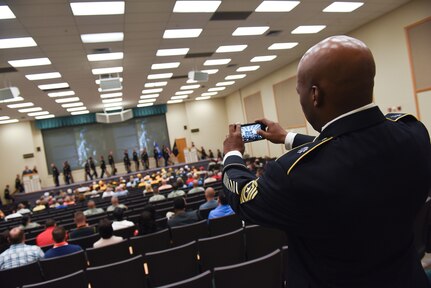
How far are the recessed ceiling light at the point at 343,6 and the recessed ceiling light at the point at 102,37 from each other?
497 centimetres

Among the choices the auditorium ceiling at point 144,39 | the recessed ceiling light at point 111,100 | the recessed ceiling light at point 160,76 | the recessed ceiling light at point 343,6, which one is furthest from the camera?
the recessed ceiling light at point 111,100

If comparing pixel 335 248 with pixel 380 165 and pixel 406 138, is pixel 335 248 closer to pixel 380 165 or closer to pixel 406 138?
pixel 380 165

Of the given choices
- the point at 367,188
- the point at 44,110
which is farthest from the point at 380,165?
the point at 44,110

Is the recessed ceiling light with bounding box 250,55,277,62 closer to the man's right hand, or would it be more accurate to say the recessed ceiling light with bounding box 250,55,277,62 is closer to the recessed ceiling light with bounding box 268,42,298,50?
the recessed ceiling light with bounding box 268,42,298,50

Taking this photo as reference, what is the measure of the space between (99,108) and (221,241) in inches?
628

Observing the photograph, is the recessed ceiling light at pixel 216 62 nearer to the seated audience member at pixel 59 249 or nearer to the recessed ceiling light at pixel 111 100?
the recessed ceiling light at pixel 111 100

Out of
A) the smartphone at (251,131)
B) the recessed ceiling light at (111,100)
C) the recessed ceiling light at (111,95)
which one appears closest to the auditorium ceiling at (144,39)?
the recessed ceiling light at (111,95)

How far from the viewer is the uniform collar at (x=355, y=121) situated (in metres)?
0.80

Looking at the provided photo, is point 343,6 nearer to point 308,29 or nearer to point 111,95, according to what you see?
point 308,29

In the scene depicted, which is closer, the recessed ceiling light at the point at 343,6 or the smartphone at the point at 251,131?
the smartphone at the point at 251,131

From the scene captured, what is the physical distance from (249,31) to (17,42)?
5.45 meters

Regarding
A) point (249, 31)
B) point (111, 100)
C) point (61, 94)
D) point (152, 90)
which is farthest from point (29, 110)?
point (249, 31)

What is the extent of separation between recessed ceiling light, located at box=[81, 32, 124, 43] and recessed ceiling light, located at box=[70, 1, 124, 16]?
111cm

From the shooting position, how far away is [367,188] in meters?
0.74
